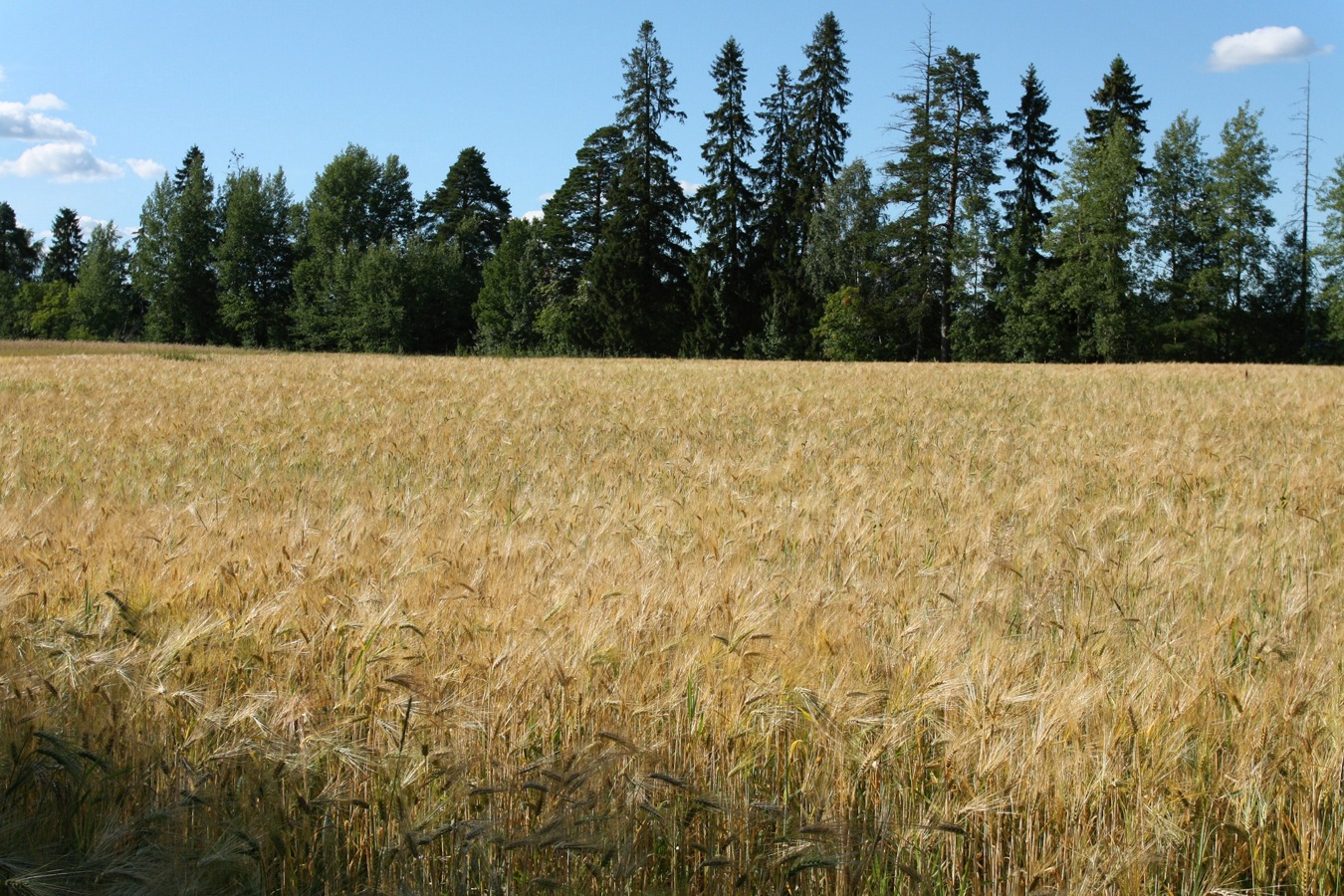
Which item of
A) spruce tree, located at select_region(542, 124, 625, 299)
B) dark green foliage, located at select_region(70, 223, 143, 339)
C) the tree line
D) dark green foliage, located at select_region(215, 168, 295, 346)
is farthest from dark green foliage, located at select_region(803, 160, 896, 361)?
dark green foliage, located at select_region(70, 223, 143, 339)

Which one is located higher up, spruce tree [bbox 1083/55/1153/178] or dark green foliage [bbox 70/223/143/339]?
spruce tree [bbox 1083/55/1153/178]

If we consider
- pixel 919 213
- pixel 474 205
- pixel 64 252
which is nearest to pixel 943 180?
pixel 919 213

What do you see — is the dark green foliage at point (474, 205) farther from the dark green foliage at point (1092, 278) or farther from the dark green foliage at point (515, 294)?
the dark green foliage at point (1092, 278)

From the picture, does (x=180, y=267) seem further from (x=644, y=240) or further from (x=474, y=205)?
(x=644, y=240)

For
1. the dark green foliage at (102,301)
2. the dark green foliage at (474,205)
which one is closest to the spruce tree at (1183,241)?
the dark green foliage at (474,205)

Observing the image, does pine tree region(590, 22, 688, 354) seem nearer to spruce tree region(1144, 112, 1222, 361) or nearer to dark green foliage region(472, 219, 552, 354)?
dark green foliage region(472, 219, 552, 354)

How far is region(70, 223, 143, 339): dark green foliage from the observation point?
68.8 meters

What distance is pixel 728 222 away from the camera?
46.3 m

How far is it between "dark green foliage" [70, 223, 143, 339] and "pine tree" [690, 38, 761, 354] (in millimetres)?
46870

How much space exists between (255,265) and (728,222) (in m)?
34.3

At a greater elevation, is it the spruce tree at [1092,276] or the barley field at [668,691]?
the spruce tree at [1092,276]

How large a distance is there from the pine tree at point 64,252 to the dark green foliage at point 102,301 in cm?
3145

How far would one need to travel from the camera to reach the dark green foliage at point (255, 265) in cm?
6153

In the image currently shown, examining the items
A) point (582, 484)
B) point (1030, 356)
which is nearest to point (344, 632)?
point (582, 484)
